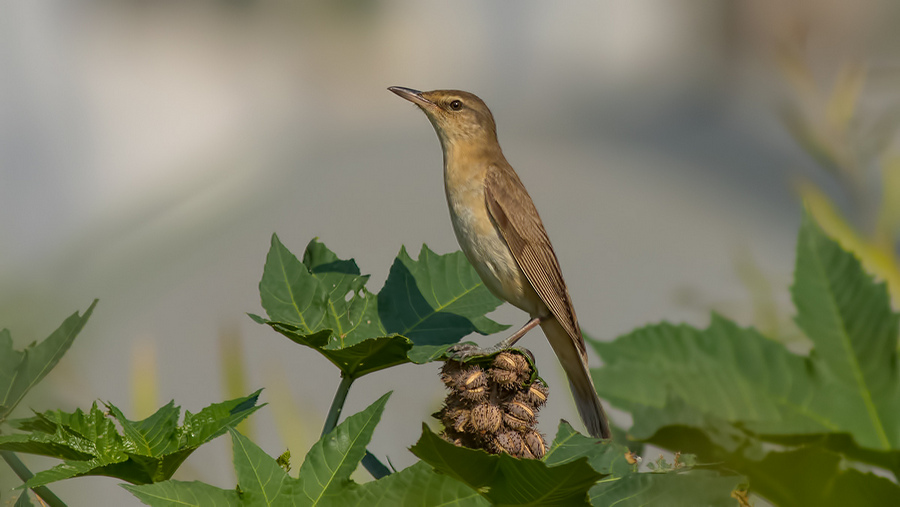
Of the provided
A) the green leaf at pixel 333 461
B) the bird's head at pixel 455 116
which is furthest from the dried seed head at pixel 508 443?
the bird's head at pixel 455 116

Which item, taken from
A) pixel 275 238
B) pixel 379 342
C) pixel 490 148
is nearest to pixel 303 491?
pixel 379 342

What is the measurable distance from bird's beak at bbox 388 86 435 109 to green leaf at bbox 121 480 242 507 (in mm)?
1019

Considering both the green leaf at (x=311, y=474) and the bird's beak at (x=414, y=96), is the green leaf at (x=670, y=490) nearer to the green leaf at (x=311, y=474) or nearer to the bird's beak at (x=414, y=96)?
the green leaf at (x=311, y=474)

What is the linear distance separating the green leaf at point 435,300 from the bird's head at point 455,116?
91 centimetres

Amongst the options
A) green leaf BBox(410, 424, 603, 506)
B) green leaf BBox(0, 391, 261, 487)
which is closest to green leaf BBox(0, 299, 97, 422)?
green leaf BBox(0, 391, 261, 487)

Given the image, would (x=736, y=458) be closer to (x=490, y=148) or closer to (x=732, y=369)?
(x=732, y=369)

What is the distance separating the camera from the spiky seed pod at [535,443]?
19.1 inches

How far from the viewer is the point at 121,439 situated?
430mm

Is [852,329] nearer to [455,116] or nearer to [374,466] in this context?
[374,466]

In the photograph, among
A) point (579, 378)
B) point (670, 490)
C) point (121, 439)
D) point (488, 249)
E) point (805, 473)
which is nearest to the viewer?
point (805, 473)

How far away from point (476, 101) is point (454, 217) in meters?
0.24

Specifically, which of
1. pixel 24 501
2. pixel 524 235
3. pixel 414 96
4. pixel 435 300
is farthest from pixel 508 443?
pixel 414 96

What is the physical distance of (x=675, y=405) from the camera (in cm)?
21

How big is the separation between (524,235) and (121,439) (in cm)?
102
